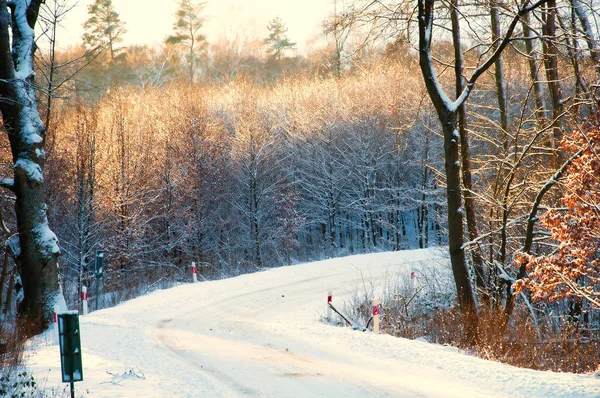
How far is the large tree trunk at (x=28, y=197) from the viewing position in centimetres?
1257

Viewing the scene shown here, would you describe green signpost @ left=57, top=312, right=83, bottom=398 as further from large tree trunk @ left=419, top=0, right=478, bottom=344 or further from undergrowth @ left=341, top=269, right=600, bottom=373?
large tree trunk @ left=419, top=0, right=478, bottom=344

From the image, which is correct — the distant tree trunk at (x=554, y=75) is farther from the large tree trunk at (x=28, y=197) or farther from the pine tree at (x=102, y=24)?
the pine tree at (x=102, y=24)

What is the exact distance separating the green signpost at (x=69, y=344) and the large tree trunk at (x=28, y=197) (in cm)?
651

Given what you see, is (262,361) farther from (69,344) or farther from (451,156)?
(451,156)

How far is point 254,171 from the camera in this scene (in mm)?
39312

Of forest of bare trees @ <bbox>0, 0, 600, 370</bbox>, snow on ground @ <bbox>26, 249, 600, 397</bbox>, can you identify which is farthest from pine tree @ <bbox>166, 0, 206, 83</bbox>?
snow on ground @ <bbox>26, 249, 600, 397</bbox>

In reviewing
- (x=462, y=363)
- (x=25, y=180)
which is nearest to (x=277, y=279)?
(x=25, y=180)

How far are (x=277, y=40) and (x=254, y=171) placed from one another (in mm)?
29133

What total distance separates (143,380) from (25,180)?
651 centimetres

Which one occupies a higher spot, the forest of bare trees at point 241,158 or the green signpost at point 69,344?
the forest of bare trees at point 241,158

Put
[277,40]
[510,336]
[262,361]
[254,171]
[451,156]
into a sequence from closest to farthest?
[262,361]
[510,336]
[451,156]
[254,171]
[277,40]

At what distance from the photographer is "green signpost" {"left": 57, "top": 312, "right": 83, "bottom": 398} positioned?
6738 millimetres

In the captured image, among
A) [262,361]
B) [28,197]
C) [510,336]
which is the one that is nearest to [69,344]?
[262,361]

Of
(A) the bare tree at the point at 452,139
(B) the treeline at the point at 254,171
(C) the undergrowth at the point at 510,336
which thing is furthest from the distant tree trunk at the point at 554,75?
(B) the treeline at the point at 254,171
